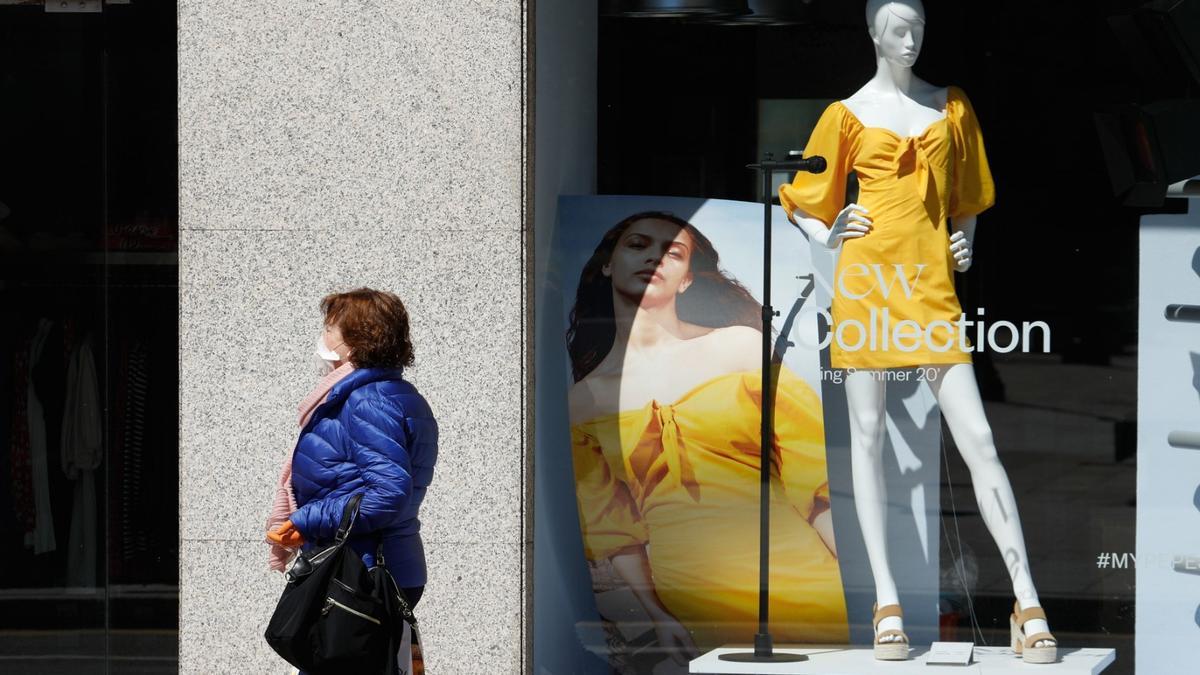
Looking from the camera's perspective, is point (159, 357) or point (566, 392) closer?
point (566, 392)

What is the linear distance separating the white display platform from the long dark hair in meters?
1.37

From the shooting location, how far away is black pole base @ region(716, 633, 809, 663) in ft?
22.4

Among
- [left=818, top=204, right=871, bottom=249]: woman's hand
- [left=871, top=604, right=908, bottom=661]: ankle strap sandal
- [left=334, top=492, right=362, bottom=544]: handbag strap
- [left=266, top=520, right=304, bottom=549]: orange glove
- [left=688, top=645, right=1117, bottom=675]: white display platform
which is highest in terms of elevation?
[left=818, top=204, right=871, bottom=249]: woman's hand

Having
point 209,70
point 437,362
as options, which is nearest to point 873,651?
point 437,362

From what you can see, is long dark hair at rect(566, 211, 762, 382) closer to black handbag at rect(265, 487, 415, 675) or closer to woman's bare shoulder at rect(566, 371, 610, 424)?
woman's bare shoulder at rect(566, 371, 610, 424)

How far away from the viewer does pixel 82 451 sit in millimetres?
7617

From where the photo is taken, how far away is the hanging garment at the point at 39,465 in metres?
7.63

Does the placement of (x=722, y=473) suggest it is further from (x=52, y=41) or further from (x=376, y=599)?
(x=52, y=41)

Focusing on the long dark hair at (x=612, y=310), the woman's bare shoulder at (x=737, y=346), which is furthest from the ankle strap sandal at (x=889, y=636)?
the long dark hair at (x=612, y=310)

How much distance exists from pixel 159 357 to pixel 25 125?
4.07 ft

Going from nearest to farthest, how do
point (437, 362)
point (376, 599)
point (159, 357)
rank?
point (376, 599)
point (437, 362)
point (159, 357)

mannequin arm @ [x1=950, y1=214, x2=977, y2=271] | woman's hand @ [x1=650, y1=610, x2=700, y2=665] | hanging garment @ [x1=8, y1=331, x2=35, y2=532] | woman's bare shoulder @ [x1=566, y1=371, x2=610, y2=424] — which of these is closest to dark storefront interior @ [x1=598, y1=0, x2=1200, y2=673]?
mannequin arm @ [x1=950, y1=214, x2=977, y2=271]

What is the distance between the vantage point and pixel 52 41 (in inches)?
296

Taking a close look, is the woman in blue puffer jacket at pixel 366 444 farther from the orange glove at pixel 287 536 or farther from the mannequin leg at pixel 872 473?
the mannequin leg at pixel 872 473
